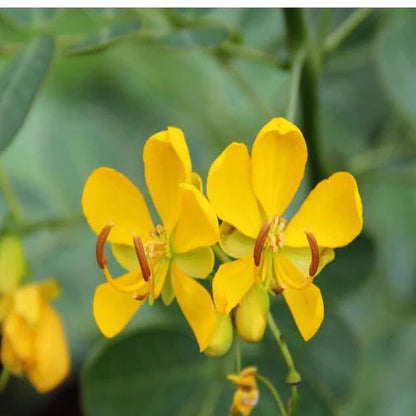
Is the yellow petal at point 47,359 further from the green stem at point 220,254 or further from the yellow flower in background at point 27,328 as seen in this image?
the green stem at point 220,254

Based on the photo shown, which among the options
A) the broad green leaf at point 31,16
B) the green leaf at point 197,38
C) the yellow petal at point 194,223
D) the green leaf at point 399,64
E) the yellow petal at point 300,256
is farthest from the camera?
the green leaf at point 399,64

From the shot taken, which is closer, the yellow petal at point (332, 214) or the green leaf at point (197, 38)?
the yellow petal at point (332, 214)

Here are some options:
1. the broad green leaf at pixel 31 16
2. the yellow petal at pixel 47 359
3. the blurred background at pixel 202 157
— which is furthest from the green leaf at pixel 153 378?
the broad green leaf at pixel 31 16

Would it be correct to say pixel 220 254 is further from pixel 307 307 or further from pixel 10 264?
pixel 10 264

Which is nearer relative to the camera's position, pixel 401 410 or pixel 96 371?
pixel 96 371

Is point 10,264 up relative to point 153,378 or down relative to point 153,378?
up

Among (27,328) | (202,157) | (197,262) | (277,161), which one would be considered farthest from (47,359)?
(202,157)

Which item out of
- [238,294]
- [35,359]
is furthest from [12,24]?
[238,294]

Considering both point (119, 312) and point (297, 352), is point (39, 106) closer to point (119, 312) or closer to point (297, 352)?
point (297, 352)
